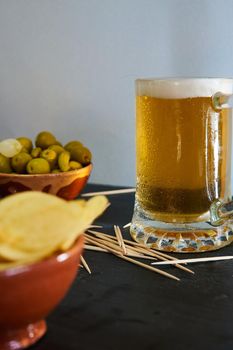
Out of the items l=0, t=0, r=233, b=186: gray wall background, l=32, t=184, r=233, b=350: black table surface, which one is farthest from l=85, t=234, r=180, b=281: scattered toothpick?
l=0, t=0, r=233, b=186: gray wall background

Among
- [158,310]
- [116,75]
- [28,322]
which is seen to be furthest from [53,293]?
[116,75]

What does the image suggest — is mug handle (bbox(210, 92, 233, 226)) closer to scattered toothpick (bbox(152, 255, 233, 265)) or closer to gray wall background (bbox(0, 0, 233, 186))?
scattered toothpick (bbox(152, 255, 233, 265))

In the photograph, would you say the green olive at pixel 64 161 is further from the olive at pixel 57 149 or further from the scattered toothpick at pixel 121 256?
the scattered toothpick at pixel 121 256

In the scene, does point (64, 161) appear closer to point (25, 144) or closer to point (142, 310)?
point (25, 144)

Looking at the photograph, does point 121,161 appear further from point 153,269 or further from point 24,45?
point 153,269

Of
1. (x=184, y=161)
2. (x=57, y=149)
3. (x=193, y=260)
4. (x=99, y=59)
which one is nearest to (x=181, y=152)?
(x=184, y=161)

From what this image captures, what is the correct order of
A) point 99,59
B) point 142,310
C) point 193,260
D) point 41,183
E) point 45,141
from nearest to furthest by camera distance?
1. point 142,310
2. point 193,260
3. point 41,183
4. point 45,141
5. point 99,59
